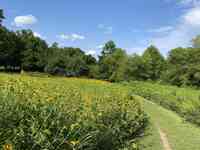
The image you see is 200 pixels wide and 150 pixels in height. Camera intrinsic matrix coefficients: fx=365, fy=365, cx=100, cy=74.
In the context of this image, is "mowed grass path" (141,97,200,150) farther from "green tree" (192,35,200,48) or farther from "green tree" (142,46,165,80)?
"green tree" (142,46,165,80)

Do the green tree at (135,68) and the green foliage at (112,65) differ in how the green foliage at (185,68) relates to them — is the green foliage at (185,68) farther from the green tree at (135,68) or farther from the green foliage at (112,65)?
the green foliage at (112,65)

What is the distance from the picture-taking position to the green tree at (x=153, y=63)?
217 feet

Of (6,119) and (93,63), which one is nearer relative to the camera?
(6,119)

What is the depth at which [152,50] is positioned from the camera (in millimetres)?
71500

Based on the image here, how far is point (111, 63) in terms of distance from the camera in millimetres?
72938

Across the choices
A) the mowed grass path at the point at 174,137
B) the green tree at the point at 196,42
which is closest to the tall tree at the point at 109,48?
the green tree at the point at 196,42

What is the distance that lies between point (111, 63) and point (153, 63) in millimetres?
8859

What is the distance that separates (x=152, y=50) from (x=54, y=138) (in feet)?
221

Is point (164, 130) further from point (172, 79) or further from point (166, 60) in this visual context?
point (166, 60)

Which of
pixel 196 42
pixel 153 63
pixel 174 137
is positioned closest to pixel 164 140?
pixel 174 137

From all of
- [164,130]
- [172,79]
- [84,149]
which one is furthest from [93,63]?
[84,149]

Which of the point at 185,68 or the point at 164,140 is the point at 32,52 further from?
the point at 164,140

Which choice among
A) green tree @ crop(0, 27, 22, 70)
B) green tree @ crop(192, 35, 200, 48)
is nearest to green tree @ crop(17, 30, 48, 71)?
green tree @ crop(0, 27, 22, 70)

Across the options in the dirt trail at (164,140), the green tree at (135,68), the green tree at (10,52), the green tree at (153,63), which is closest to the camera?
the dirt trail at (164,140)
